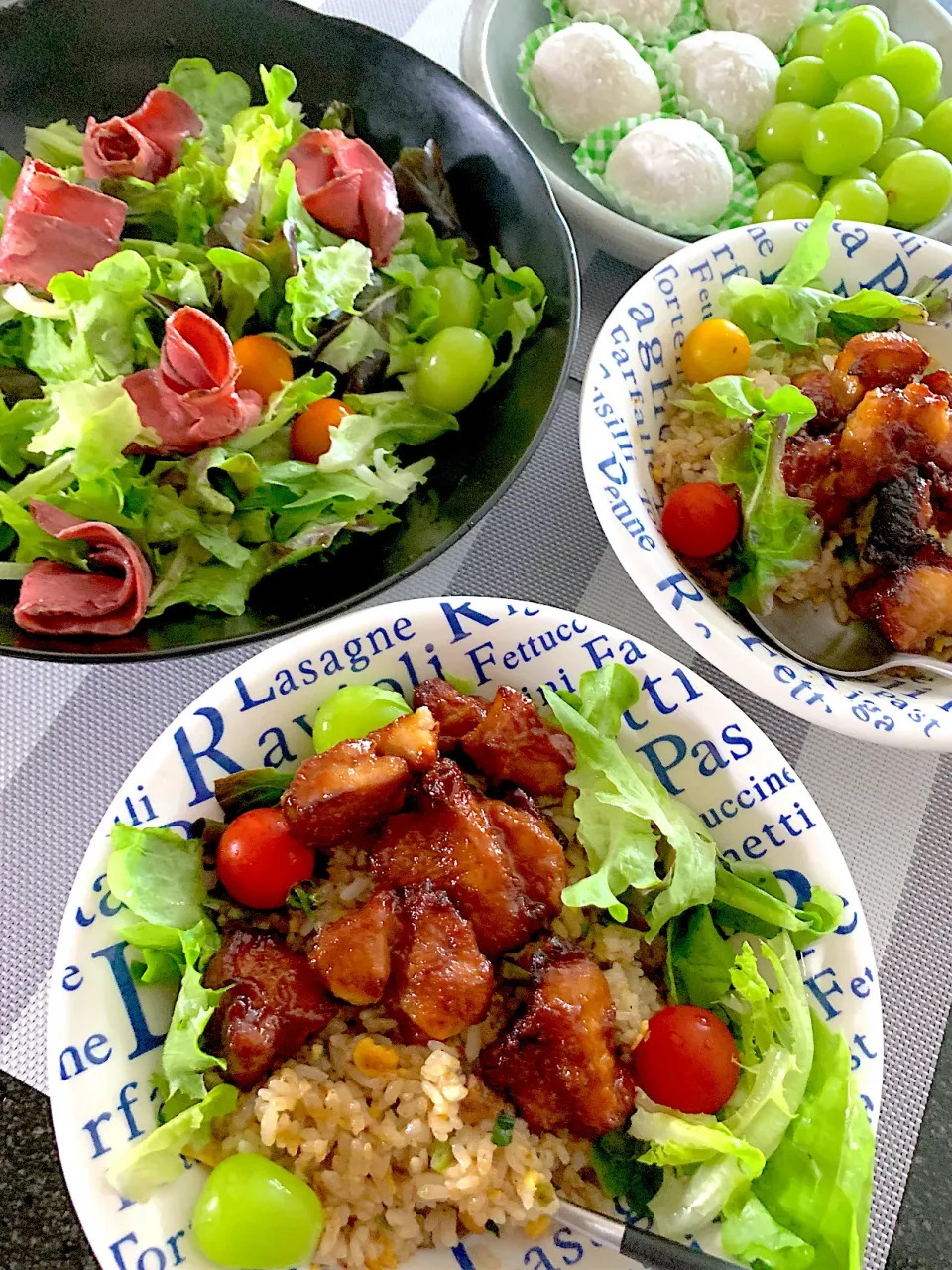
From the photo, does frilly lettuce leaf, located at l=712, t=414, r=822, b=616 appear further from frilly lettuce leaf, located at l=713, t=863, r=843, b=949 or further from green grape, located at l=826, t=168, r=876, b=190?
green grape, located at l=826, t=168, r=876, b=190

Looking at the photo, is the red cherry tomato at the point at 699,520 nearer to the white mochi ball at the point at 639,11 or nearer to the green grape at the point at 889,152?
the green grape at the point at 889,152

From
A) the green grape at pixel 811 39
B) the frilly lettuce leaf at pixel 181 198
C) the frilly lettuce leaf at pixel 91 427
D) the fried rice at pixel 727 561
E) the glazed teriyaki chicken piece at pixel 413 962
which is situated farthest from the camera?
the green grape at pixel 811 39

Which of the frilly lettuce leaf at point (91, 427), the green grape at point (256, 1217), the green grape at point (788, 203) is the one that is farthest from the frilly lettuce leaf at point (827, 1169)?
the green grape at point (788, 203)

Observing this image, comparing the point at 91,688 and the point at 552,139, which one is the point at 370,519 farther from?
the point at 552,139

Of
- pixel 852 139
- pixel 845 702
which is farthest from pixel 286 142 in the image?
pixel 845 702

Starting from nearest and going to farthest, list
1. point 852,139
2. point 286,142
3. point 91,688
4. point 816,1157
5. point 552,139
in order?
point 816,1157, point 91,688, point 286,142, point 852,139, point 552,139

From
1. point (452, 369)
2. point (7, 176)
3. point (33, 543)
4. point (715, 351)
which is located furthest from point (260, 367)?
point (715, 351)
